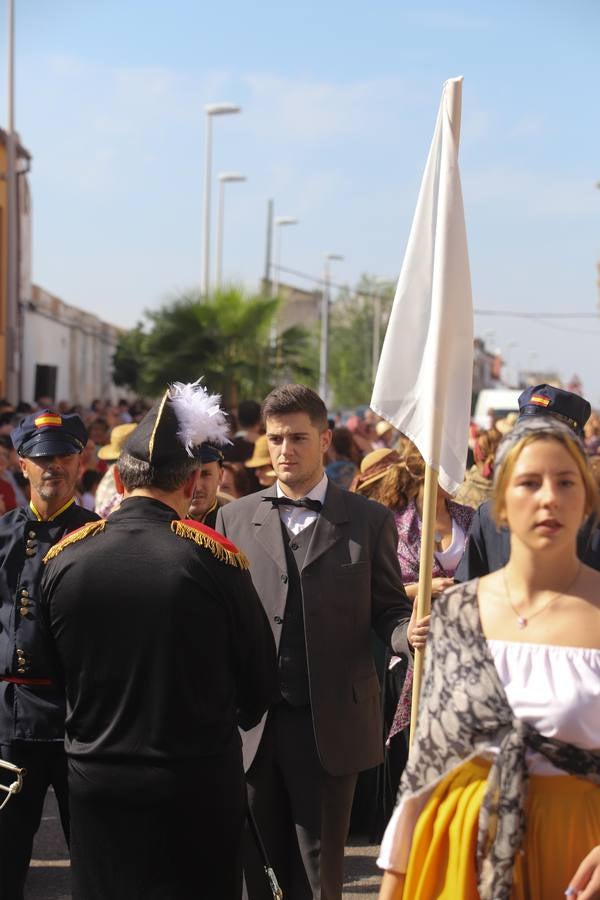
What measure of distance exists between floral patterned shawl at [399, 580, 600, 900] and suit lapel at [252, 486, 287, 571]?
1.60 m

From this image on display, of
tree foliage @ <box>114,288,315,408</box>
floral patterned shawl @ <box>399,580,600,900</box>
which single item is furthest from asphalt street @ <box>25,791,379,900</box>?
tree foliage @ <box>114,288,315,408</box>

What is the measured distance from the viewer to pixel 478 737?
298 centimetres

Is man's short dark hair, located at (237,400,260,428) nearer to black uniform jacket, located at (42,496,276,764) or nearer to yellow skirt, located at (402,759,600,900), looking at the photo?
black uniform jacket, located at (42,496,276,764)

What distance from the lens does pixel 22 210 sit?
34250 millimetres

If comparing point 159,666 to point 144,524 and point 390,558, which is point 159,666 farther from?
point 390,558

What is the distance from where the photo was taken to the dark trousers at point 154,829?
11.6 ft

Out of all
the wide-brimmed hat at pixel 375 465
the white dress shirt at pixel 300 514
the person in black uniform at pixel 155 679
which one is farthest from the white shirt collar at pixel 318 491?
the wide-brimmed hat at pixel 375 465

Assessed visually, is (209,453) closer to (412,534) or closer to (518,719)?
(412,534)

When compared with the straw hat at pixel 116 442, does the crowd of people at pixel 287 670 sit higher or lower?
lower

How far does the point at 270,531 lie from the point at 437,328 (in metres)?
1.12

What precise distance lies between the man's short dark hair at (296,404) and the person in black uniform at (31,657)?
0.79 metres

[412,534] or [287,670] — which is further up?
[412,534]

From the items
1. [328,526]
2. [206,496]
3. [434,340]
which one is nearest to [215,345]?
[206,496]

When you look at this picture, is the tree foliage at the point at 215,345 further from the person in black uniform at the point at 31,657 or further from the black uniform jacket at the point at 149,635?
the black uniform jacket at the point at 149,635
